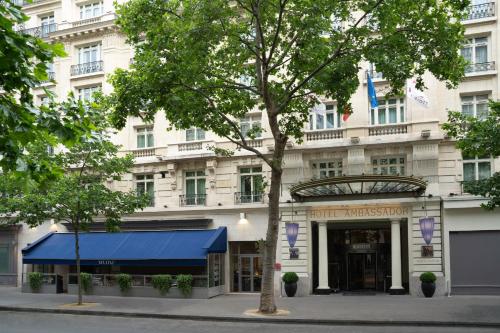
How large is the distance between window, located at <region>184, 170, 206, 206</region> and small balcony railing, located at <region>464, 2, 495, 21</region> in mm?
15136

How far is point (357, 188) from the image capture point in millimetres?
26531

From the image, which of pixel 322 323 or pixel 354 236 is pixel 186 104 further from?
pixel 354 236

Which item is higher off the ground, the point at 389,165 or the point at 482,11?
the point at 482,11

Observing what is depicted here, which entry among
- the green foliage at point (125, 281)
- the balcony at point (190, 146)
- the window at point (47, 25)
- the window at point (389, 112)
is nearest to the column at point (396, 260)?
the window at point (389, 112)

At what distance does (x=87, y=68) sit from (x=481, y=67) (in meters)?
21.6

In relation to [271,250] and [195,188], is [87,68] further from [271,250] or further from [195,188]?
[271,250]

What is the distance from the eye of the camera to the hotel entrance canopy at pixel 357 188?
23578 mm

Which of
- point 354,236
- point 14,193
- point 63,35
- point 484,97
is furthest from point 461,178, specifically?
point 63,35

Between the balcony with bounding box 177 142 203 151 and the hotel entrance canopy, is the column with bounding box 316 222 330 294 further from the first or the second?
the balcony with bounding box 177 142 203 151

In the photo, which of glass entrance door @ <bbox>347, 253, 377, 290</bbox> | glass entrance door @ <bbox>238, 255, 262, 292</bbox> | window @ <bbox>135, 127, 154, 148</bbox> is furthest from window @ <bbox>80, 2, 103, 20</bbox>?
glass entrance door @ <bbox>347, 253, 377, 290</bbox>

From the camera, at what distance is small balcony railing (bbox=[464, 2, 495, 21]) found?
2602cm

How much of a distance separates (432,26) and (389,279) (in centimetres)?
1404

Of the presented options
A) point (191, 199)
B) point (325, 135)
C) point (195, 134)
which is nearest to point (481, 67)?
point (325, 135)

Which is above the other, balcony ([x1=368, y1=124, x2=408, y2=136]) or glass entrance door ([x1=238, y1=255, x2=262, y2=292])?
balcony ([x1=368, y1=124, x2=408, y2=136])
